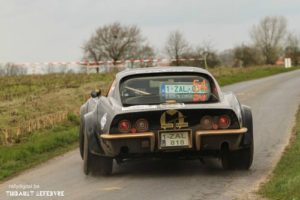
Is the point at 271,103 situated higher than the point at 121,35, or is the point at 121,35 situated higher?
the point at 121,35

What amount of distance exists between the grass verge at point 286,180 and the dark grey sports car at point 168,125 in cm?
57

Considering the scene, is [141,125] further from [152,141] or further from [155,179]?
[155,179]

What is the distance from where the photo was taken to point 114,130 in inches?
307

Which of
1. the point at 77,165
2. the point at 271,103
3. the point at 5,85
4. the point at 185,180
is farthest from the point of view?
the point at 5,85

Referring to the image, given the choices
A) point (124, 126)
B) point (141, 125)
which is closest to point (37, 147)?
point (124, 126)

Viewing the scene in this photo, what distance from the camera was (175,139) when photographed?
7812mm

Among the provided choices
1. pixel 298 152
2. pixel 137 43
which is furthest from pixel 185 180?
pixel 137 43

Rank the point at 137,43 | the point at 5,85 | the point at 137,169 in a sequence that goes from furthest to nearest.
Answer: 1. the point at 137,43
2. the point at 5,85
3. the point at 137,169

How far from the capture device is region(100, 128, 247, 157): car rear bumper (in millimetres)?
7754

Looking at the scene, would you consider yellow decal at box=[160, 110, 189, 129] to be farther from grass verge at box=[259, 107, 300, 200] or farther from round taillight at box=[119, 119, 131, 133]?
grass verge at box=[259, 107, 300, 200]

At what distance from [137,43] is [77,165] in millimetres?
79212

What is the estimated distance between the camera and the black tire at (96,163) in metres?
8.44

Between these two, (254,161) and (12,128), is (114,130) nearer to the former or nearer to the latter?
(254,161)

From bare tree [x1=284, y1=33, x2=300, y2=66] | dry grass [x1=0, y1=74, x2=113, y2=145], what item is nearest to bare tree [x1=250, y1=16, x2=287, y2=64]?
bare tree [x1=284, y1=33, x2=300, y2=66]
